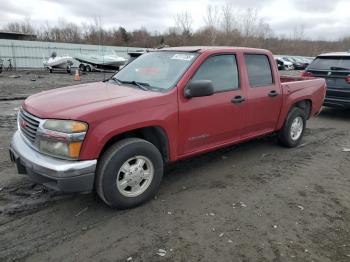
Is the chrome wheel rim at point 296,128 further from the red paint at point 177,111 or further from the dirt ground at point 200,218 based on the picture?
the dirt ground at point 200,218

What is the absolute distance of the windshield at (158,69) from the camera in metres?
4.25

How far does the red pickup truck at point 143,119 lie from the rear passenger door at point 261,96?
0.05ft

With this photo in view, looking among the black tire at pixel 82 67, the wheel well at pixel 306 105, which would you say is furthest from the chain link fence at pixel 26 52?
the wheel well at pixel 306 105

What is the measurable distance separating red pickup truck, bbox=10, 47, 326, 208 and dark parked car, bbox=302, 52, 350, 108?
3.93m

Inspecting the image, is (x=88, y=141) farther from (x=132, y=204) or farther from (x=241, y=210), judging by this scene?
(x=241, y=210)

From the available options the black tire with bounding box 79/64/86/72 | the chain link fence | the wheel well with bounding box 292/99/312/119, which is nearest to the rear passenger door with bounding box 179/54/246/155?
the wheel well with bounding box 292/99/312/119

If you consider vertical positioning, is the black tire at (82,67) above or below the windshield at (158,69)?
below

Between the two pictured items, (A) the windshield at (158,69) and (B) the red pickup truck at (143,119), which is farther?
(A) the windshield at (158,69)

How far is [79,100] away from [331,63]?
25.1ft

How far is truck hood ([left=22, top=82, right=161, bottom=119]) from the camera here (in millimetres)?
3410

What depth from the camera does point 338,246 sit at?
322cm

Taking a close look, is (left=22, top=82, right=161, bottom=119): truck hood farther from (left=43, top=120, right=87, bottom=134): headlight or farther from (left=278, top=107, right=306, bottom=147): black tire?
(left=278, top=107, right=306, bottom=147): black tire

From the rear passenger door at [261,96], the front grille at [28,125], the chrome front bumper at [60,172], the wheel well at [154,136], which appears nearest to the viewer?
the chrome front bumper at [60,172]

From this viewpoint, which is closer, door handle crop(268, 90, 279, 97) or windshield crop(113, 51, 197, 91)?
windshield crop(113, 51, 197, 91)
